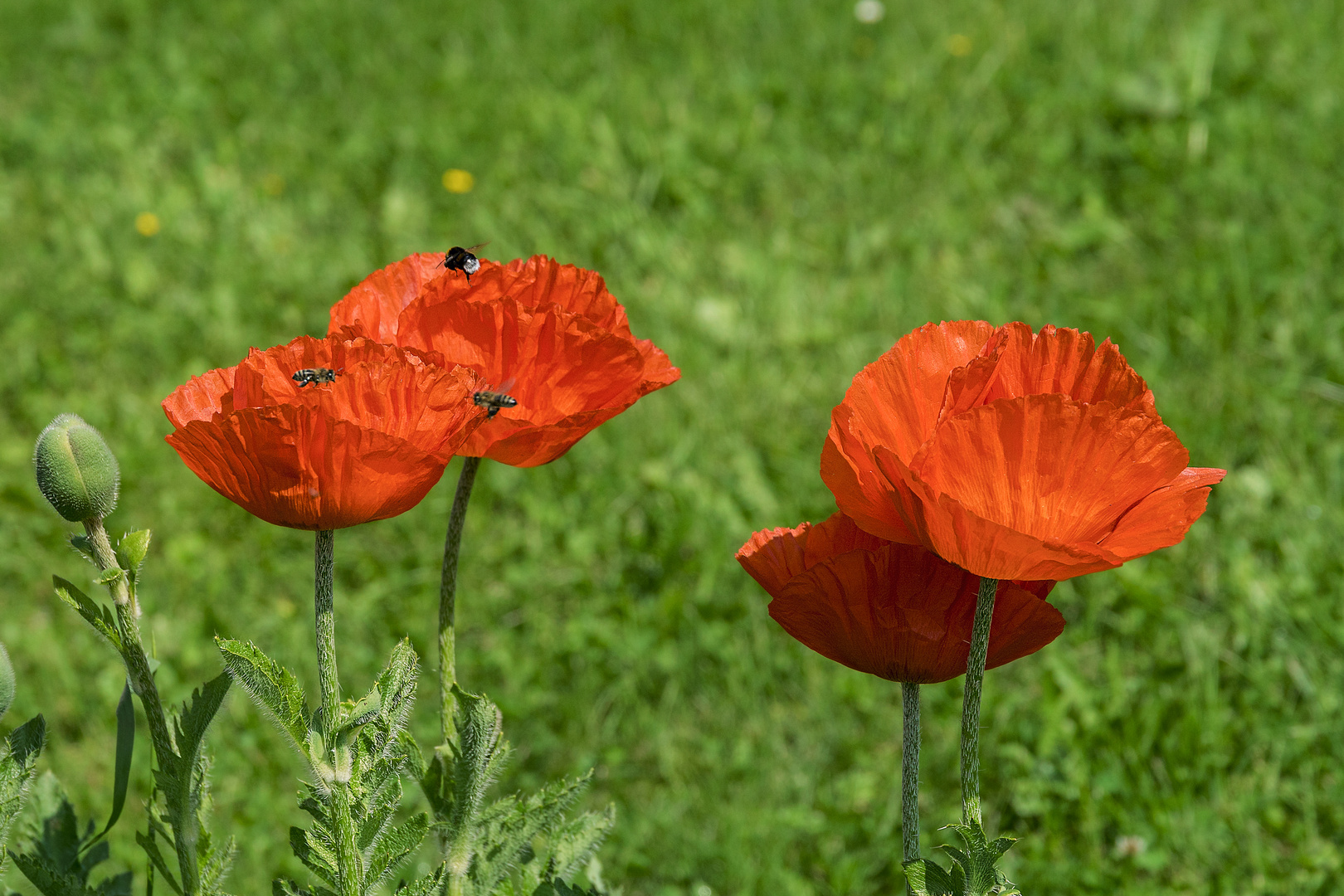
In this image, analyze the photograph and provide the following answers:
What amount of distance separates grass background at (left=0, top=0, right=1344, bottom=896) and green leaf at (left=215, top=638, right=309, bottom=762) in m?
1.41

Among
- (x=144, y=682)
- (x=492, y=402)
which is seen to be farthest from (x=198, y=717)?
(x=492, y=402)

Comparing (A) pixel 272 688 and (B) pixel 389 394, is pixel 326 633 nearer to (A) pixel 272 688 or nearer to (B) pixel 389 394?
(A) pixel 272 688

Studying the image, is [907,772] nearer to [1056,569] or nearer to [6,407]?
[1056,569]

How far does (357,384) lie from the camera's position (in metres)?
1.13


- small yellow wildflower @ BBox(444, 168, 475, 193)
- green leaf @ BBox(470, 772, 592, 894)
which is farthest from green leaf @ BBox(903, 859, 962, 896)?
small yellow wildflower @ BBox(444, 168, 475, 193)

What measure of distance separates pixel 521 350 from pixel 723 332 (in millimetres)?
2574

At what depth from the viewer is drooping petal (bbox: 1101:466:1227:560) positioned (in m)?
1.07

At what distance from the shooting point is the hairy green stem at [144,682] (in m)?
1.22

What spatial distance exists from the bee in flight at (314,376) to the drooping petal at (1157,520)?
2.26 ft

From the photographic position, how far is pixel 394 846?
122cm

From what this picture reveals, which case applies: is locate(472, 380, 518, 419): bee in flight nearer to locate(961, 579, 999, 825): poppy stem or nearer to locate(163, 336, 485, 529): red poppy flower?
locate(163, 336, 485, 529): red poppy flower

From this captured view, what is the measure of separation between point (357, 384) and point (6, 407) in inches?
127

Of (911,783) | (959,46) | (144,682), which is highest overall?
(959,46)

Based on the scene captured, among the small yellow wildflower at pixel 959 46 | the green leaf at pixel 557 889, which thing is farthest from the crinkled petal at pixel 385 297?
the small yellow wildflower at pixel 959 46
